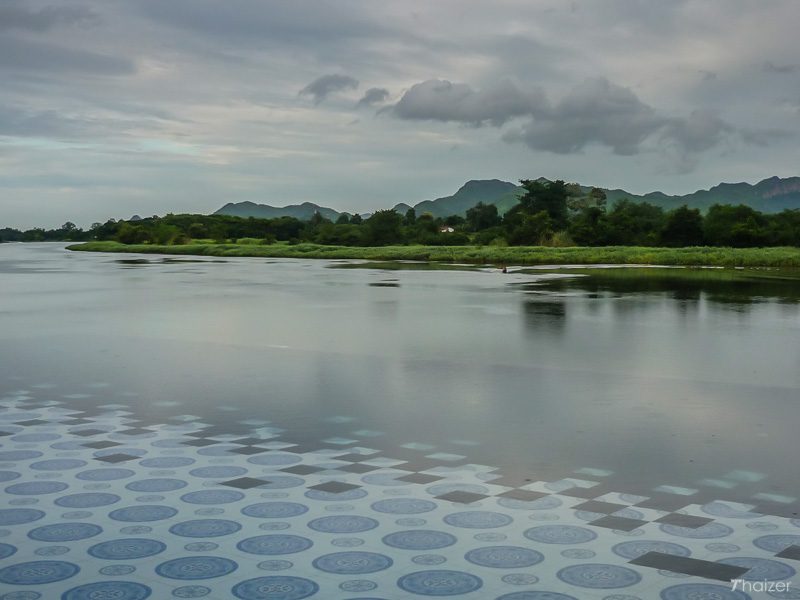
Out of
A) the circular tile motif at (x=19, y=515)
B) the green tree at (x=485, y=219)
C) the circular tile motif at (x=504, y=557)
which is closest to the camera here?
the circular tile motif at (x=504, y=557)

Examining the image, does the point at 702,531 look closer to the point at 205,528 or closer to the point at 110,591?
the point at 205,528

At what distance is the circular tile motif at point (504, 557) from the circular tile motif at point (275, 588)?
0.74 meters

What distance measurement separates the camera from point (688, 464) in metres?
5.22

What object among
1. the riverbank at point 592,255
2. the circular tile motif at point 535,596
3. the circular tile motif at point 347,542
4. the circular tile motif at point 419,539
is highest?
the riverbank at point 592,255

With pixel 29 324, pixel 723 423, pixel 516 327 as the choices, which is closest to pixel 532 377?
pixel 723 423

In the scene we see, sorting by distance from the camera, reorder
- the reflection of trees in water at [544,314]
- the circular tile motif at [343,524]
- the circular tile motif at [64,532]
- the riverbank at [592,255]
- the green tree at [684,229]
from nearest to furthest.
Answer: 1. the circular tile motif at [64,532]
2. the circular tile motif at [343,524]
3. the reflection of trees in water at [544,314]
4. the riverbank at [592,255]
5. the green tree at [684,229]

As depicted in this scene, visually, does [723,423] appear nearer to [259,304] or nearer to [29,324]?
[29,324]

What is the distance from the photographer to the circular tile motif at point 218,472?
16.4 feet

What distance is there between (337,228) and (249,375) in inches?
3410

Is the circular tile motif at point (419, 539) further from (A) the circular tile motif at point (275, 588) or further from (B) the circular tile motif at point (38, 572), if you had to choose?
(B) the circular tile motif at point (38, 572)

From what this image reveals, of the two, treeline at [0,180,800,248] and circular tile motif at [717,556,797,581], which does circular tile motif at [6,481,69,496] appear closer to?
circular tile motif at [717,556,797,581]

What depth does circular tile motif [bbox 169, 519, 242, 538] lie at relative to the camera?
4.03 metres

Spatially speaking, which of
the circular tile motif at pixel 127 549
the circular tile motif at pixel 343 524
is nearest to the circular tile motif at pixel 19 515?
the circular tile motif at pixel 127 549

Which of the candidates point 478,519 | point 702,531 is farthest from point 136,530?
point 702,531
